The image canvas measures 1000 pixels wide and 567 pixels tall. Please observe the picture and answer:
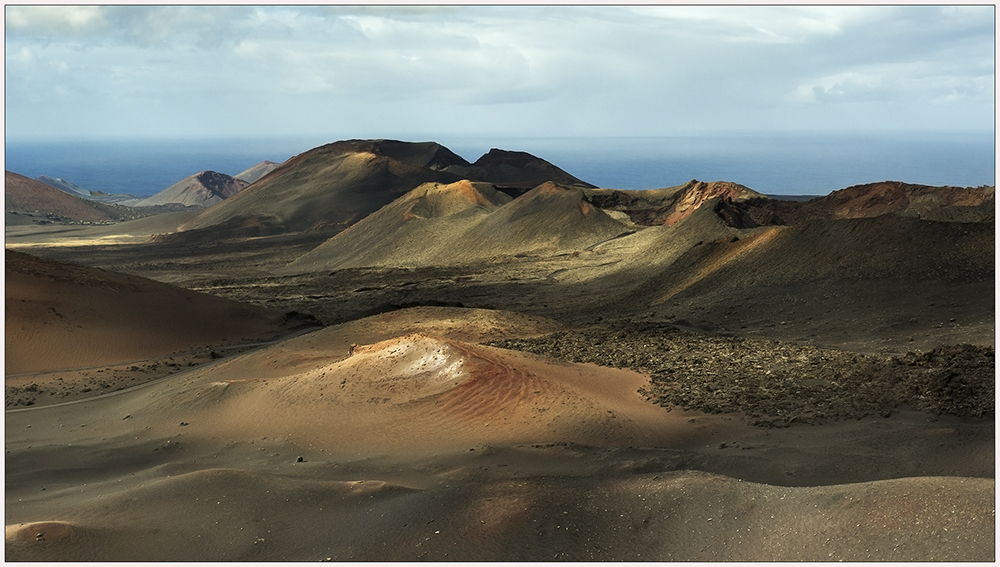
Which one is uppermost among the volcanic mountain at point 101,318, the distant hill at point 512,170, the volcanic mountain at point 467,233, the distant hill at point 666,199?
the distant hill at point 512,170

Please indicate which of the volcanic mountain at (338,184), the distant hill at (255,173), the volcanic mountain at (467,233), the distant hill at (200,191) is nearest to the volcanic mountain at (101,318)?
the volcanic mountain at (467,233)

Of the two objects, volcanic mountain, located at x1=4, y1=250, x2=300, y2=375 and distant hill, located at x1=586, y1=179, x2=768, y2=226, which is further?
distant hill, located at x1=586, y1=179, x2=768, y2=226

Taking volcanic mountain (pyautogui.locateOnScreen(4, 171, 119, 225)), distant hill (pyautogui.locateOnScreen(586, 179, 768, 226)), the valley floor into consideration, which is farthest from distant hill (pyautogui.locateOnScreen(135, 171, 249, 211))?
the valley floor

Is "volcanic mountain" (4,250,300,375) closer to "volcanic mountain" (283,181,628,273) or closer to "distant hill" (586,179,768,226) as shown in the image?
"volcanic mountain" (283,181,628,273)

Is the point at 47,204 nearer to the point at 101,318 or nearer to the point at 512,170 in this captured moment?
the point at 512,170

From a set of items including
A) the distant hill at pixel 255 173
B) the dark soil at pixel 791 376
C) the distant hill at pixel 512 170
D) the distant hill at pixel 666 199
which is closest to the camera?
the dark soil at pixel 791 376

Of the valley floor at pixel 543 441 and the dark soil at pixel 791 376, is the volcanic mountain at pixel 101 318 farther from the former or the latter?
the dark soil at pixel 791 376

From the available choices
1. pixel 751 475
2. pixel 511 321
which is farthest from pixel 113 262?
pixel 751 475

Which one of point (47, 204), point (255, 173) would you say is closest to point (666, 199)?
point (47, 204)
